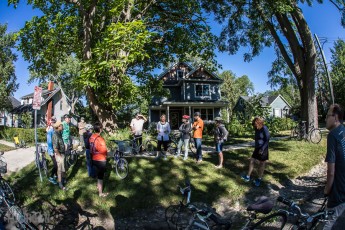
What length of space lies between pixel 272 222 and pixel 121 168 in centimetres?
600

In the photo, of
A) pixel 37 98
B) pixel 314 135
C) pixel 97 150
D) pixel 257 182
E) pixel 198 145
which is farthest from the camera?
pixel 314 135

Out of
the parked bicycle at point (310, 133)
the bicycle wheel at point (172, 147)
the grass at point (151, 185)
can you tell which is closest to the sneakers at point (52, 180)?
the grass at point (151, 185)

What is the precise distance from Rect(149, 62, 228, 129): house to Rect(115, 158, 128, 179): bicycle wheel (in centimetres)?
2355

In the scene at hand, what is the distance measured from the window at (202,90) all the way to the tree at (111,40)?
1406 centimetres

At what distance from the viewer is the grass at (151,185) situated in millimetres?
8078

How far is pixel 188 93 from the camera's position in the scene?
34.2 m

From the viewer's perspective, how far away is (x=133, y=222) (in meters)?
7.47

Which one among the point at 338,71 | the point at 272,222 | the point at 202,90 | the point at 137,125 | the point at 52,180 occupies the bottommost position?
the point at 52,180

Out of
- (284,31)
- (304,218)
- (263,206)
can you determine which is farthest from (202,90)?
(263,206)

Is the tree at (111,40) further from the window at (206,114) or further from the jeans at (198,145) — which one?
the window at (206,114)

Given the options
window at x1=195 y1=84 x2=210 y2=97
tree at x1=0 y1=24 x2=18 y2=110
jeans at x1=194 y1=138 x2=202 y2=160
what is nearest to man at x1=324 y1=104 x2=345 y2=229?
jeans at x1=194 y1=138 x2=202 y2=160

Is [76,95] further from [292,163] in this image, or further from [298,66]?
[292,163]

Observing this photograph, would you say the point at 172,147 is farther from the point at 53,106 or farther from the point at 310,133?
the point at 53,106

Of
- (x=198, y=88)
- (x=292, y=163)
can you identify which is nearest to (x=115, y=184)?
(x=292, y=163)
